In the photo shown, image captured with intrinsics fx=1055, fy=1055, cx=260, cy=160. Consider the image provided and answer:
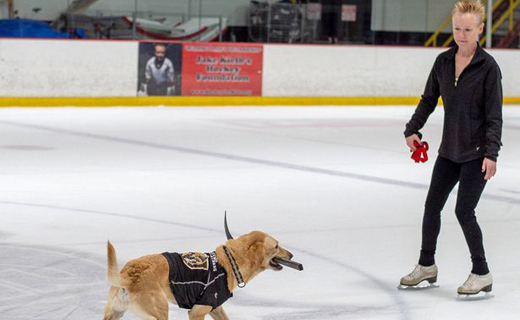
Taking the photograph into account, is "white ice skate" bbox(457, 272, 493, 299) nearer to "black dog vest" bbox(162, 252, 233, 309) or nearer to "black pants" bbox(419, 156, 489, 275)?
"black pants" bbox(419, 156, 489, 275)

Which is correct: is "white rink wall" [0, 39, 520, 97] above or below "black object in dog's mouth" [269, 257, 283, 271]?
below

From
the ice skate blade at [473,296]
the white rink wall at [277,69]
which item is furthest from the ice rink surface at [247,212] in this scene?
the white rink wall at [277,69]

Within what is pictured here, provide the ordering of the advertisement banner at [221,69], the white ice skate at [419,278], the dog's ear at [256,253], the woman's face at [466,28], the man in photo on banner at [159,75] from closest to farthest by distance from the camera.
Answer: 1. the dog's ear at [256,253]
2. the woman's face at [466,28]
3. the white ice skate at [419,278]
4. the man in photo on banner at [159,75]
5. the advertisement banner at [221,69]

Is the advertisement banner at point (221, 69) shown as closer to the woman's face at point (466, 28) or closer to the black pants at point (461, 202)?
the black pants at point (461, 202)

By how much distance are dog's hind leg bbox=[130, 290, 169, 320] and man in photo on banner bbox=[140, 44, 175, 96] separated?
43.1 feet

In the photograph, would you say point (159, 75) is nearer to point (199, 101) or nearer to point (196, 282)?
point (199, 101)

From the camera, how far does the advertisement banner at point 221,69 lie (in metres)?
17.5

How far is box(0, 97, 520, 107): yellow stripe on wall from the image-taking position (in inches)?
634

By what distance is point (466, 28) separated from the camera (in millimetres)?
4938

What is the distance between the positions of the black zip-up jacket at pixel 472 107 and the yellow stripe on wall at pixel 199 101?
1168 centimetres

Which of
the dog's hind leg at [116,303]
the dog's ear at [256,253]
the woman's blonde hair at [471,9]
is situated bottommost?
the dog's hind leg at [116,303]

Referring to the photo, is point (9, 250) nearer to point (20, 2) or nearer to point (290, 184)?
point (290, 184)

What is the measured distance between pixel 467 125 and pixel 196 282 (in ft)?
5.71

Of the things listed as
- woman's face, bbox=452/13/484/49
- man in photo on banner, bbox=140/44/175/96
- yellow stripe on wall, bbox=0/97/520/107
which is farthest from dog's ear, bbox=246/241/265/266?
man in photo on banner, bbox=140/44/175/96
